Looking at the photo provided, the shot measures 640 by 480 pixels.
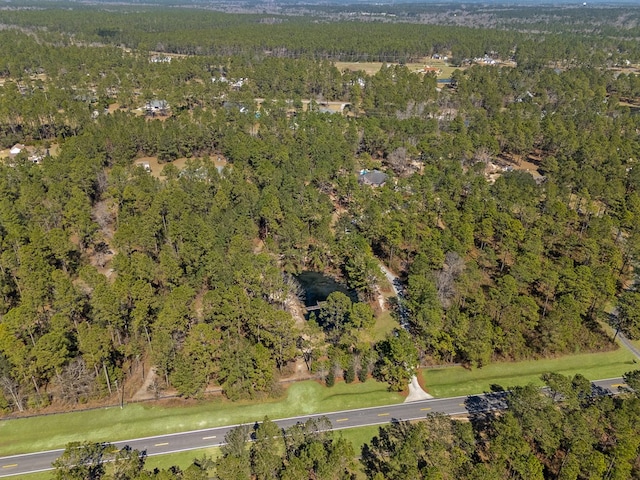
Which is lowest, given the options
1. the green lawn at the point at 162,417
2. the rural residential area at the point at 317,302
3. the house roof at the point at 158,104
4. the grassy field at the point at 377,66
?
the green lawn at the point at 162,417

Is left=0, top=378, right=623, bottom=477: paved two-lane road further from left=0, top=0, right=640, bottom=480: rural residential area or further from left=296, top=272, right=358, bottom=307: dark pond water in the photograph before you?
left=296, top=272, right=358, bottom=307: dark pond water

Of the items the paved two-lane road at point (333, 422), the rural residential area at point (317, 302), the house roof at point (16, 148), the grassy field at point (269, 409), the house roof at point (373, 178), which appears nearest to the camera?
the rural residential area at point (317, 302)

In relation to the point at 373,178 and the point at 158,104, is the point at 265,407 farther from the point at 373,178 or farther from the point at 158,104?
the point at 158,104

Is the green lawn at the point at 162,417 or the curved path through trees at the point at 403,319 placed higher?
the curved path through trees at the point at 403,319

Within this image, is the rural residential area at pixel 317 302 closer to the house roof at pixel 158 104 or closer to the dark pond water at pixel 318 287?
the dark pond water at pixel 318 287

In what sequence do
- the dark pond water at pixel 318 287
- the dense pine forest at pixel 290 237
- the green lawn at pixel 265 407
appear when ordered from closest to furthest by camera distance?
the green lawn at pixel 265 407
the dense pine forest at pixel 290 237
the dark pond water at pixel 318 287

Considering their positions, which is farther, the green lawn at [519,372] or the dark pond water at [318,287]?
the dark pond water at [318,287]

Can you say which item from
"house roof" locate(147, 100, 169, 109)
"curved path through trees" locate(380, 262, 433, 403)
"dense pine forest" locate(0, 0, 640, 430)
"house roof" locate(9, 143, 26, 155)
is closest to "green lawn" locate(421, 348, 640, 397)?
"curved path through trees" locate(380, 262, 433, 403)

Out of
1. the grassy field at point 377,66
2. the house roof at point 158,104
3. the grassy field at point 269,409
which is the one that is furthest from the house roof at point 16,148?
the grassy field at point 377,66

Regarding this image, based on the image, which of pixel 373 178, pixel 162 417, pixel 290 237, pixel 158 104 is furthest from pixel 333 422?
pixel 158 104
